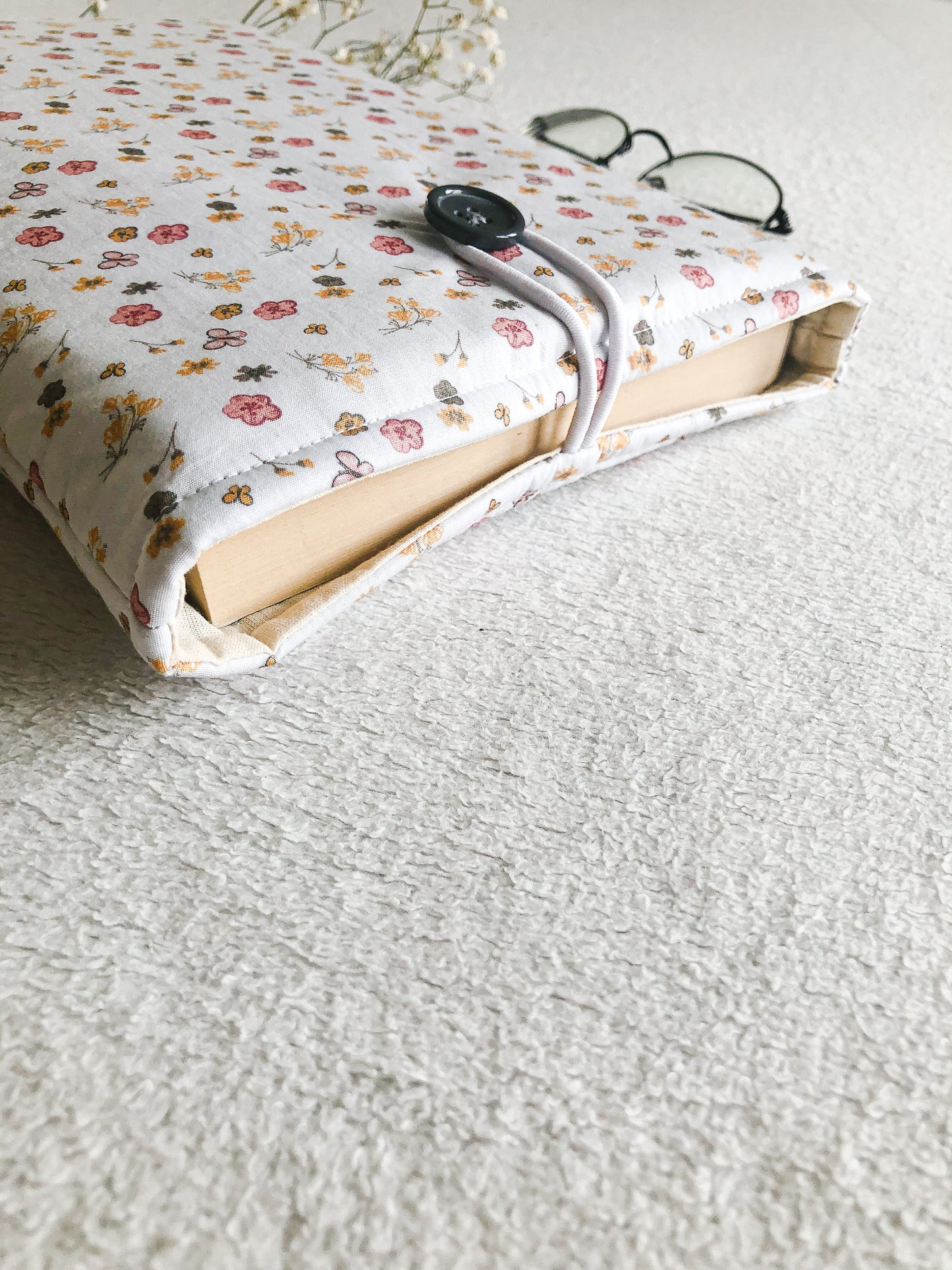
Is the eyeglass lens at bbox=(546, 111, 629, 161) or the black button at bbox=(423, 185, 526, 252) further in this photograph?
the eyeglass lens at bbox=(546, 111, 629, 161)

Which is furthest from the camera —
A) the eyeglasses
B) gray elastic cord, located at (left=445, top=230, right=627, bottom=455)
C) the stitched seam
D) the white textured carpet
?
the eyeglasses

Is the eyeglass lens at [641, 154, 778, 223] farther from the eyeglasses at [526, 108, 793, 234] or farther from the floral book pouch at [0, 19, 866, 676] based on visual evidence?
the floral book pouch at [0, 19, 866, 676]

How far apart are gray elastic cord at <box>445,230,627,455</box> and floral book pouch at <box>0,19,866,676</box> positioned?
1 centimetres

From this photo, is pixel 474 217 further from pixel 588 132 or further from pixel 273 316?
pixel 588 132

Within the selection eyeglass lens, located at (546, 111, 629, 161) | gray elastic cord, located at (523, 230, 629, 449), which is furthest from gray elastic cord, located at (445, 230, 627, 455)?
eyeglass lens, located at (546, 111, 629, 161)

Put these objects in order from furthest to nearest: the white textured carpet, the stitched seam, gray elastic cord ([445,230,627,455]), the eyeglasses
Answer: the eyeglasses, gray elastic cord ([445,230,627,455]), the stitched seam, the white textured carpet

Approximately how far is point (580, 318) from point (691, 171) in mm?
619

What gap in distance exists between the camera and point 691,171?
1131 mm

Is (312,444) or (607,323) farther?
(607,323)

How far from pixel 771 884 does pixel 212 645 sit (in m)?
0.34

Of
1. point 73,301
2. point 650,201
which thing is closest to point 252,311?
point 73,301

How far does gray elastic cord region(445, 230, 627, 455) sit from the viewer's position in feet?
2.12

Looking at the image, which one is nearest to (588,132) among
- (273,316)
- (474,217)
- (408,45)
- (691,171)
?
(691,171)

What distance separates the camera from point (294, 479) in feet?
1.71
